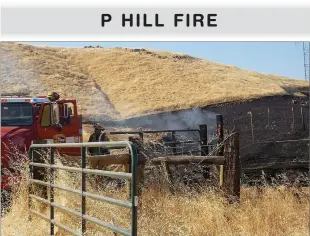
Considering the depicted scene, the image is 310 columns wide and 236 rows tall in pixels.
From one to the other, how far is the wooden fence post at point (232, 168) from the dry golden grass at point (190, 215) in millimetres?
219

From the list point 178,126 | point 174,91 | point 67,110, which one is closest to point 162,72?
point 174,91

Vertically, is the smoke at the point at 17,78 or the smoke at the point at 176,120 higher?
the smoke at the point at 17,78

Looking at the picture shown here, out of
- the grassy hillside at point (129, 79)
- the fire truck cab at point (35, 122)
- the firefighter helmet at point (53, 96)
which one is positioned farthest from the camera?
the grassy hillside at point (129, 79)

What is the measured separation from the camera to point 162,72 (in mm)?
46781

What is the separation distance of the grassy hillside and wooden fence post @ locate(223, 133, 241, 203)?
24.7m

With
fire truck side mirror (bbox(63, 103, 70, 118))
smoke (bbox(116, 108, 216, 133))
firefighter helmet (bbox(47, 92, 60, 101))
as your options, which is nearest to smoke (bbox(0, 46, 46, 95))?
smoke (bbox(116, 108, 216, 133))

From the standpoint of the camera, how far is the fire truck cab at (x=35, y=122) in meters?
11.2

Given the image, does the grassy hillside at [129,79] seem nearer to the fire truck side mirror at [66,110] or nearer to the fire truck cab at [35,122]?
the fire truck cab at [35,122]

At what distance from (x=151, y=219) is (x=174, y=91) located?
35311mm

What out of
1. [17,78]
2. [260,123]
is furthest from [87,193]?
[17,78]

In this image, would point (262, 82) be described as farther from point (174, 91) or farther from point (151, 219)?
point (151, 219)

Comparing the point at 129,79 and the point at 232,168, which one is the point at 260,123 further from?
the point at 232,168

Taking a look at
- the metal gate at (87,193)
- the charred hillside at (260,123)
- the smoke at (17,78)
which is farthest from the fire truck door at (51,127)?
the smoke at (17,78)

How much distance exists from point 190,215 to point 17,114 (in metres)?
5.36
